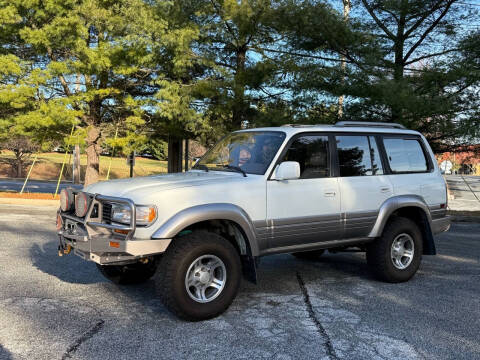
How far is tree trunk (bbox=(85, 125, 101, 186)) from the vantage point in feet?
58.1

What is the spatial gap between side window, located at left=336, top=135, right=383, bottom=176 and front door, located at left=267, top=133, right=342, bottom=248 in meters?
0.21

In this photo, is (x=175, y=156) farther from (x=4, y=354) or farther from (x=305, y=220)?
(x=4, y=354)

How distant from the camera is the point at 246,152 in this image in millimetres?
5254

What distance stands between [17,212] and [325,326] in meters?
11.2

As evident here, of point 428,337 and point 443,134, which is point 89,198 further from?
point 443,134

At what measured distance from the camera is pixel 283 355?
3525 mm

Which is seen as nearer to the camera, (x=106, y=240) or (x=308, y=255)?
(x=106, y=240)

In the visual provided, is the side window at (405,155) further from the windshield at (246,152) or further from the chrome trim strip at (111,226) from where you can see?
the chrome trim strip at (111,226)

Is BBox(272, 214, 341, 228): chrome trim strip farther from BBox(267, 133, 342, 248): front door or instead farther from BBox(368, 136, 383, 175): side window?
BBox(368, 136, 383, 175): side window

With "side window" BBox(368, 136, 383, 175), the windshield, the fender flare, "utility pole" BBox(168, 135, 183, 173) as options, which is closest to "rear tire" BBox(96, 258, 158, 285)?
the windshield

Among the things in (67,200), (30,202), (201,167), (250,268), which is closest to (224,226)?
(250,268)

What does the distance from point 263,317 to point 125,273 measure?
1.89 metres

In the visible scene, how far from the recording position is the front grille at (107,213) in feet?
14.0

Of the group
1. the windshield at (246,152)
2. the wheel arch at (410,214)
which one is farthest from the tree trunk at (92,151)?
the wheel arch at (410,214)
